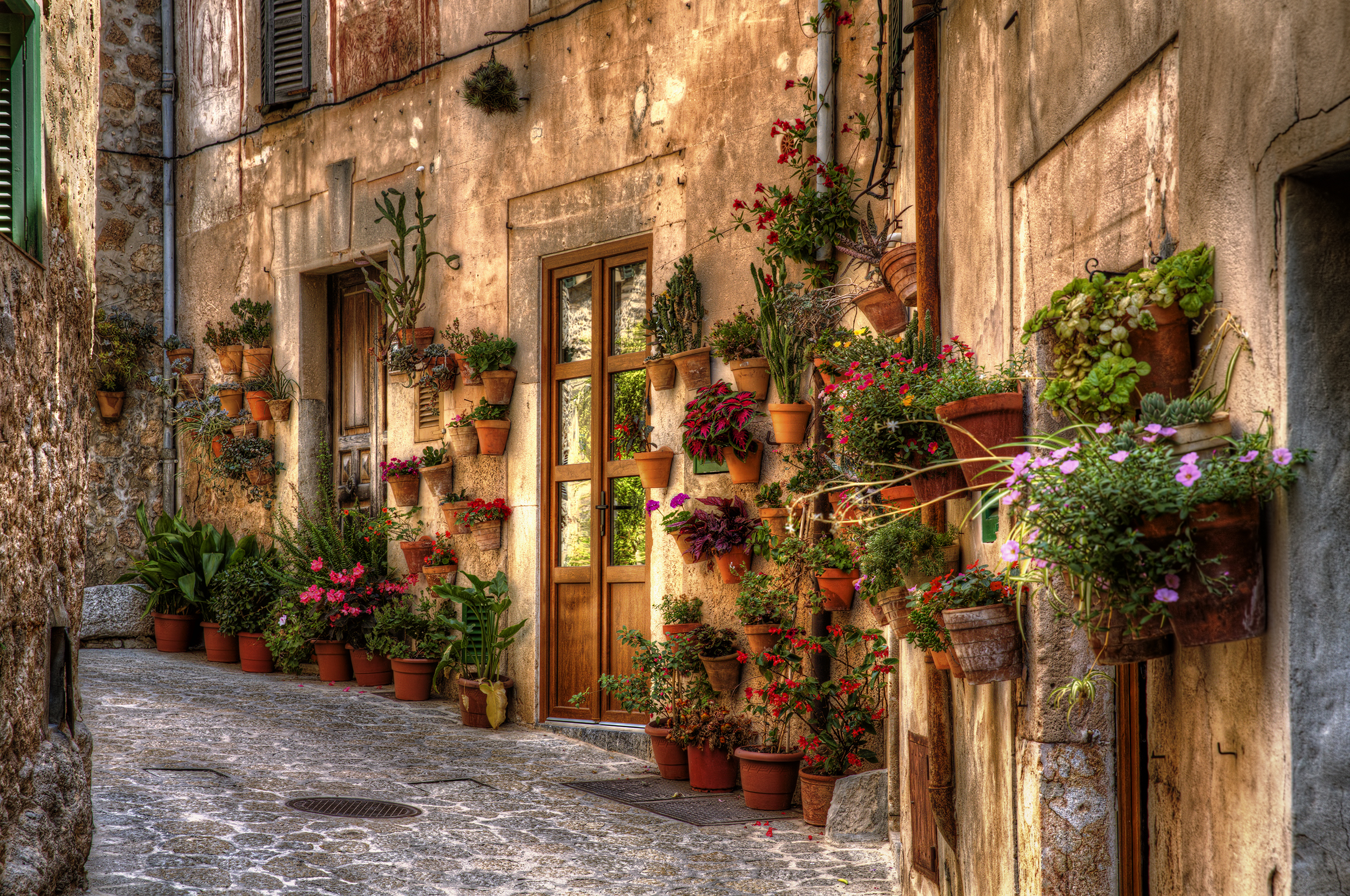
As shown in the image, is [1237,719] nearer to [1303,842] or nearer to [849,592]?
[1303,842]

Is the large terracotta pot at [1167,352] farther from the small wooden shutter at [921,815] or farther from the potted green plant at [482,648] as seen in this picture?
the potted green plant at [482,648]

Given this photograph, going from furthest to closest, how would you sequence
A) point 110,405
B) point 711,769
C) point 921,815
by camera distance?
point 110,405
point 711,769
point 921,815

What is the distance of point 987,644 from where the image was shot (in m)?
3.40

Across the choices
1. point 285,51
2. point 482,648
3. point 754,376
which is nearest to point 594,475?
point 482,648

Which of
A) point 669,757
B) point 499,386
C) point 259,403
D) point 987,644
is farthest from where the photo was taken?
point 259,403

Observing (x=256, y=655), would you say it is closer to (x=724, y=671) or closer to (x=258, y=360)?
(x=258, y=360)

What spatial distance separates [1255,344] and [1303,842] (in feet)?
2.85

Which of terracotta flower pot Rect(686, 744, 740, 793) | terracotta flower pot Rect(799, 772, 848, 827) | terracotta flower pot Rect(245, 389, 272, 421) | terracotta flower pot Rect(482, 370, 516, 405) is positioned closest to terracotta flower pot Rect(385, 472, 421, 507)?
terracotta flower pot Rect(482, 370, 516, 405)

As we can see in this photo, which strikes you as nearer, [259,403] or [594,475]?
[594,475]

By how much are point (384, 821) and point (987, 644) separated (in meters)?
3.39

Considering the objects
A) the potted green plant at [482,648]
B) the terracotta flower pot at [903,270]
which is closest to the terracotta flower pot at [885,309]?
the terracotta flower pot at [903,270]

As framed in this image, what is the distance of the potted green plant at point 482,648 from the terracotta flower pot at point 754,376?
A: 7.72 feet

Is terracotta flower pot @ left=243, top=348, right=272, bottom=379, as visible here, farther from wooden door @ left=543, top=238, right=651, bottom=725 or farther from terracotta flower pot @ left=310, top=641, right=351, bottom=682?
wooden door @ left=543, top=238, right=651, bottom=725

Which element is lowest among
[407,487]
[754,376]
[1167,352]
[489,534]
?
[489,534]
